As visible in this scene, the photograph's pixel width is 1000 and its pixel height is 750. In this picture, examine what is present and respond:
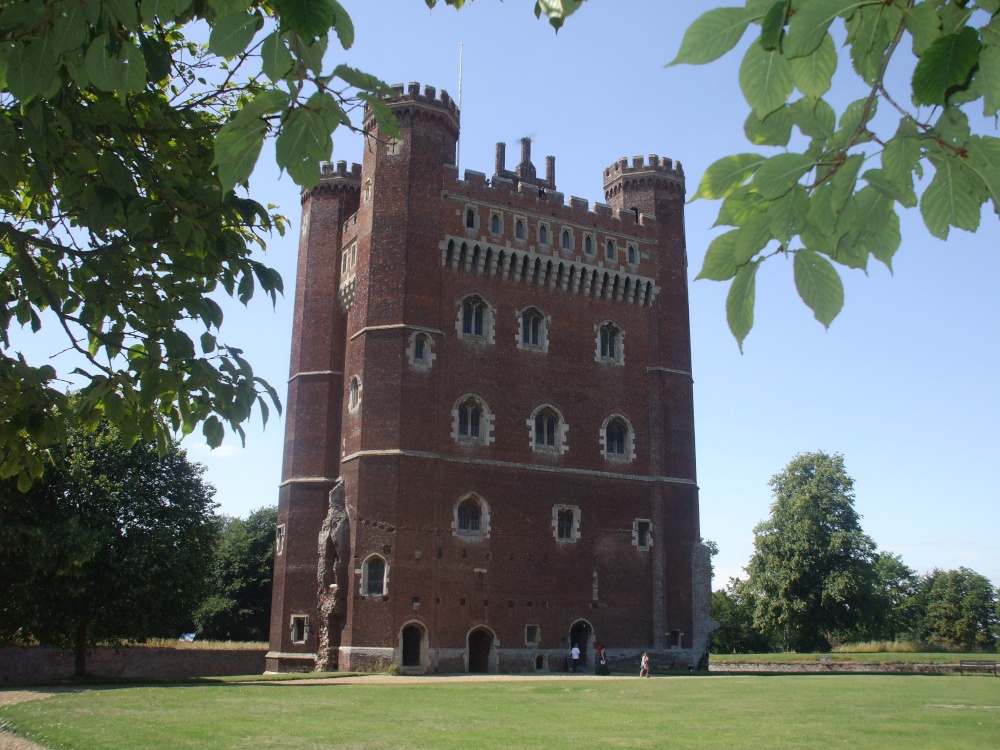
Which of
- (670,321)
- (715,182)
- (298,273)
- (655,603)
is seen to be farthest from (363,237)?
(715,182)

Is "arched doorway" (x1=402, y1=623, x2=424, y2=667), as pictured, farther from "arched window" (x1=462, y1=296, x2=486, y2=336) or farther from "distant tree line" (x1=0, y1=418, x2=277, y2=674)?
"arched window" (x1=462, y1=296, x2=486, y2=336)

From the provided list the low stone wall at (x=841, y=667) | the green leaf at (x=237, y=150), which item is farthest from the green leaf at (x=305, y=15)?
the low stone wall at (x=841, y=667)

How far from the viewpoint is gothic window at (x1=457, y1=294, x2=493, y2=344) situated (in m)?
35.2

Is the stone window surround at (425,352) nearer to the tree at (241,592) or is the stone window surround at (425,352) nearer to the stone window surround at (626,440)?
the stone window surround at (626,440)

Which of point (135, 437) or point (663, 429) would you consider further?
point (663, 429)

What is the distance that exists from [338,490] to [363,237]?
30.7 feet

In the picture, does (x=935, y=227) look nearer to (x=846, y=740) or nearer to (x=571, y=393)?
(x=846, y=740)

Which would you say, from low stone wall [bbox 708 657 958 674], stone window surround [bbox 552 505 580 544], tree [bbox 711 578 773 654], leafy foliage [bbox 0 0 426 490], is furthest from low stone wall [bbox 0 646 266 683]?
tree [bbox 711 578 773 654]

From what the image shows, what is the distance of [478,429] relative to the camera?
3444 cm

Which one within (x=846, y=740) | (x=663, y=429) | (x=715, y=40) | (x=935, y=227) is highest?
(x=663, y=429)

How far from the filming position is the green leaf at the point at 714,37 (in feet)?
9.07

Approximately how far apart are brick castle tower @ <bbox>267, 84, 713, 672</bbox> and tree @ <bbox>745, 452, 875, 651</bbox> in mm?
21448

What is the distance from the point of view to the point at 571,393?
36281 millimetres

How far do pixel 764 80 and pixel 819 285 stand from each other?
66cm
